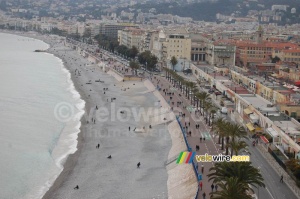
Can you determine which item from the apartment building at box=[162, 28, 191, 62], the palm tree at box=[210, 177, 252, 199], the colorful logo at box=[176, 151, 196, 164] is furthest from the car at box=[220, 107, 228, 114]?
the apartment building at box=[162, 28, 191, 62]

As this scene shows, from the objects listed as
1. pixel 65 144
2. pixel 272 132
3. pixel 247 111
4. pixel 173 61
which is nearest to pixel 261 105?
pixel 247 111

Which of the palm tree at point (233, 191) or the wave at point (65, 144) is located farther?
the wave at point (65, 144)

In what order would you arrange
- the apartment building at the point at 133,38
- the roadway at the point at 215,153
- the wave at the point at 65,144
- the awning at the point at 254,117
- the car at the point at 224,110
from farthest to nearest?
the apartment building at the point at 133,38
the car at the point at 224,110
the awning at the point at 254,117
the wave at the point at 65,144
the roadway at the point at 215,153

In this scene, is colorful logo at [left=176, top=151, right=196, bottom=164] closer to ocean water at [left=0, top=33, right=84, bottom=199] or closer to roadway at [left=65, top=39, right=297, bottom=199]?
roadway at [left=65, top=39, right=297, bottom=199]

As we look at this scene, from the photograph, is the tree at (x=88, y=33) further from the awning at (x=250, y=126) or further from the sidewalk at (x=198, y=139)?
the awning at (x=250, y=126)

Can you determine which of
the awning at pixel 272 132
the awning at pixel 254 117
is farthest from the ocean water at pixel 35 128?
the awning at pixel 254 117

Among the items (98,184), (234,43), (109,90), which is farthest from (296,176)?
(234,43)
